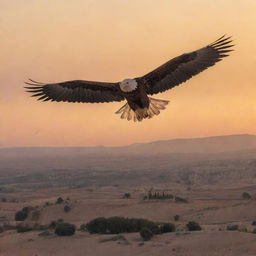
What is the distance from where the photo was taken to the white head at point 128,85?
9.32 m

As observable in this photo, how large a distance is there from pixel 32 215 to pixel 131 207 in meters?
11.3

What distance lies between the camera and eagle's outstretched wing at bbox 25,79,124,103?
429 inches

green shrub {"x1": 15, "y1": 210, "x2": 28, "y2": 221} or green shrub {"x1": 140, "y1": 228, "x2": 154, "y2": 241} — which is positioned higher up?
green shrub {"x1": 140, "y1": 228, "x2": 154, "y2": 241}

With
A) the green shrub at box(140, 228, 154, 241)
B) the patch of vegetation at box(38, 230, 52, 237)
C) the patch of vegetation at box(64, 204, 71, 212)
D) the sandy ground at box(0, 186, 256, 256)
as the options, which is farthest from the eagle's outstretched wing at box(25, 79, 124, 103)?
the patch of vegetation at box(64, 204, 71, 212)

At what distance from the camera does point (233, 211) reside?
51.5 m

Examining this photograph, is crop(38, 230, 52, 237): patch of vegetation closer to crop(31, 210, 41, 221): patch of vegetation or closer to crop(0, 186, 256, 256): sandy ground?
crop(0, 186, 256, 256): sandy ground

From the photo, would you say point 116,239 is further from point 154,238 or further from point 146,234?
point 154,238

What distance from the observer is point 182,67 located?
37.4 feet

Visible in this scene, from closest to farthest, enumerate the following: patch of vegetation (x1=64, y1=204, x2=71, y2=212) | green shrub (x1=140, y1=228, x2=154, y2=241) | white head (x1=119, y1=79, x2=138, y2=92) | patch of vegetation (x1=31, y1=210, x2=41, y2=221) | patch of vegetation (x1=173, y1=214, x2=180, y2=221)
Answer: white head (x1=119, y1=79, x2=138, y2=92) < green shrub (x1=140, y1=228, x2=154, y2=241) < patch of vegetation (x1=173, y1=214, x2=180, y2=221) < patch of vegetation (x1=64, y1=204, x2=71, y2=212) < patch of vegetation (x1=31, y1=210, x2=41, y2=221)

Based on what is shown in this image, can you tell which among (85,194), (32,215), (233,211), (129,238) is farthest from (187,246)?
(85,194)

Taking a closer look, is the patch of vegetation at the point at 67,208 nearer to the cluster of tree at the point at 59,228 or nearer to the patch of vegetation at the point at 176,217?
the cluster of tree at the point at 59,228

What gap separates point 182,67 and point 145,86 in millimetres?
1596

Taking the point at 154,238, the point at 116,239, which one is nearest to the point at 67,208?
the point at 116,239

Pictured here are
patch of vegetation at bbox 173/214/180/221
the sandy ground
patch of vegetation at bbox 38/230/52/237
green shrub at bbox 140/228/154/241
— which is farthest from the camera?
patch of vegetation at bbox 173/214/180/221
